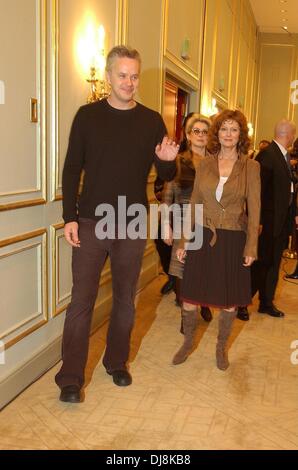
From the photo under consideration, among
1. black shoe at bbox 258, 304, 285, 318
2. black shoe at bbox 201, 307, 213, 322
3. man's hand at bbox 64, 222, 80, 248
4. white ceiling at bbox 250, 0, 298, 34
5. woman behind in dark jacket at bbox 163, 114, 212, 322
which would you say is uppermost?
white ceiling at bbox 250, 0, 298, 34

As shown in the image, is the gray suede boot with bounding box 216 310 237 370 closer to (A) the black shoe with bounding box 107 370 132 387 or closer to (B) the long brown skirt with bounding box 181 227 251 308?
(B) the long brown skirt with bounding box 181 227 251 308

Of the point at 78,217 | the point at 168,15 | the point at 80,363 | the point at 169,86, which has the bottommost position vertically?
the point at 80,363

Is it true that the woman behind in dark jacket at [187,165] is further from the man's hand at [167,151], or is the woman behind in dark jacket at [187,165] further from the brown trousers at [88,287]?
the man's hand at [167,151]

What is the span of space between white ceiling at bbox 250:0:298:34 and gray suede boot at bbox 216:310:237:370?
894 cm

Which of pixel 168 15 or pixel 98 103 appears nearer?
pixel 98 103

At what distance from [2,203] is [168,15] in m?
3.31

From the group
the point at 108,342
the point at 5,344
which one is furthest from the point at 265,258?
the point at 5,344

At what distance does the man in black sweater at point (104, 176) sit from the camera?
92.7 inches

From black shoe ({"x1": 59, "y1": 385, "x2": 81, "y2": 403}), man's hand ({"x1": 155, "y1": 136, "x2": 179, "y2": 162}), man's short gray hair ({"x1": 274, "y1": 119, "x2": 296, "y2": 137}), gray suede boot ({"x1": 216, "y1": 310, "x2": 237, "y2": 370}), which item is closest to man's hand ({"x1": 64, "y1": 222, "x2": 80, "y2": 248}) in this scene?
man's hand ({"x1": 155, "y1": 136, "x2": 179, "y2": 162})

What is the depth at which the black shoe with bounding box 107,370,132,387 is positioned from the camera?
8.93 ft

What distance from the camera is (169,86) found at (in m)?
5.46

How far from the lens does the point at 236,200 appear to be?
9.23 ft
